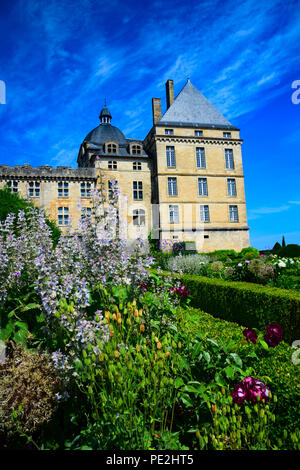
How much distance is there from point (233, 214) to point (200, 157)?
22.0 feet

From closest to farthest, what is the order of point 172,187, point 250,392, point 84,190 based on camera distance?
point 250,392
point 172,187
point 84,190

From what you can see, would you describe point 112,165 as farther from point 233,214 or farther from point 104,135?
point 233,214

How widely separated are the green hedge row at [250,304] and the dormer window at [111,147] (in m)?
23.6

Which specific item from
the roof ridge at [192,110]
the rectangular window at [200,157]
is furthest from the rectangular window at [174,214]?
the roof ridge at [192,110]

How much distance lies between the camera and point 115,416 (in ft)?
7.58

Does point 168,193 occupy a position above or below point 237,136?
below

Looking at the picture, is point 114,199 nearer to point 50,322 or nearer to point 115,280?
point 115,280

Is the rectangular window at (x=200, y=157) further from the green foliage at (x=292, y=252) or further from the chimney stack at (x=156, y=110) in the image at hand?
the green foliage at (x=292, y=252)

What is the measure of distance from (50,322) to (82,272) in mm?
1010

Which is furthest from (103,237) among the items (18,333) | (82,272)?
(18,333)

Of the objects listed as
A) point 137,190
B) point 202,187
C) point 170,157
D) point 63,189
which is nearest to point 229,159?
point 202,187

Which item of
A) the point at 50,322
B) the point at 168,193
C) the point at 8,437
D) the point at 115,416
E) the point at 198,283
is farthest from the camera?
the point at 168,193

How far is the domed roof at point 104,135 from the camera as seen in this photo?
3338 cm

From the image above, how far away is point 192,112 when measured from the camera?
30.8 meters
